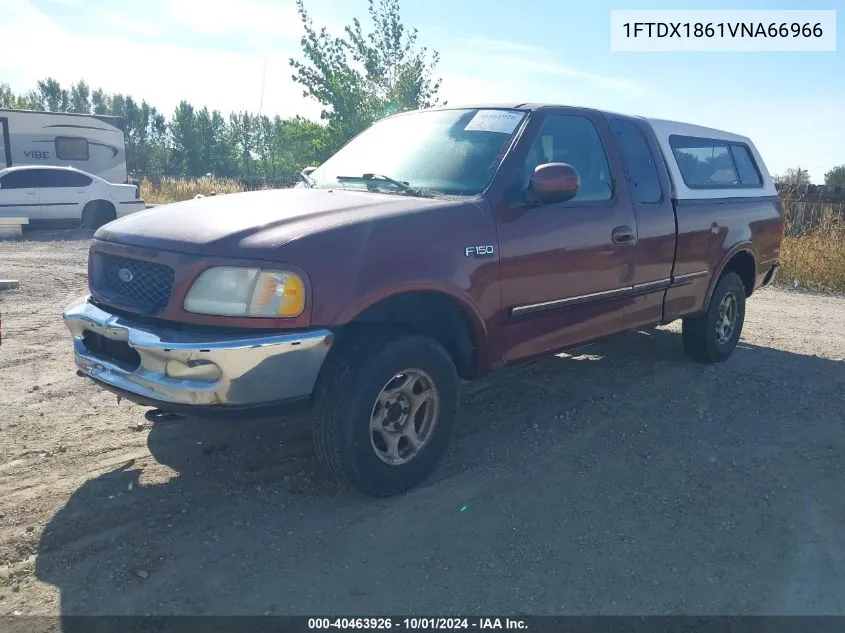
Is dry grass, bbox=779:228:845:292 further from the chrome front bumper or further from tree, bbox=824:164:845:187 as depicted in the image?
tree, bbox=824:164:845:187

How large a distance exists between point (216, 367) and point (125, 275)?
2.60ft

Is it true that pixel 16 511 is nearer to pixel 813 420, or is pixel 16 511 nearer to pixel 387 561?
pixel 387 561

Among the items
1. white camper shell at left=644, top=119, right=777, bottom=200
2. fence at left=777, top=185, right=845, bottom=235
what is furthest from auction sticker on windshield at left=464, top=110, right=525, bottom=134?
fence at left=777, top=185, right=845, bottom=235

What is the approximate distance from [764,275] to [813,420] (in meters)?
2.14

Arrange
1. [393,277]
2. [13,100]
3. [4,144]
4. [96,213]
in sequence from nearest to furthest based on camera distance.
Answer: [393,277] → [96,213] → [4,144] → [13,100]

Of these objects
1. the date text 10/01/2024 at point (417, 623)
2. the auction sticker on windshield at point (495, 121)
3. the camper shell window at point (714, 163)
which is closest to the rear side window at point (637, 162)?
the camper shell window at point (714, 163)

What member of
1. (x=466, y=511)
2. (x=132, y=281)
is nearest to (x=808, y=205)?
(x=466, y=511)

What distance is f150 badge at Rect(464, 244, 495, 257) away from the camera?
11.6 ft

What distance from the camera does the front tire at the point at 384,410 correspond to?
3.14 metres

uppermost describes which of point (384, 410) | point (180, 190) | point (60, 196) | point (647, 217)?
point (180, 190)

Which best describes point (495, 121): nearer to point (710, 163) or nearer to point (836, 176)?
point (710, 163)

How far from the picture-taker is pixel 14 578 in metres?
2.76

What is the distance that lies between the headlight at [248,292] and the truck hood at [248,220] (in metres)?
0.09

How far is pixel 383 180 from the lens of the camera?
404 centimetres
